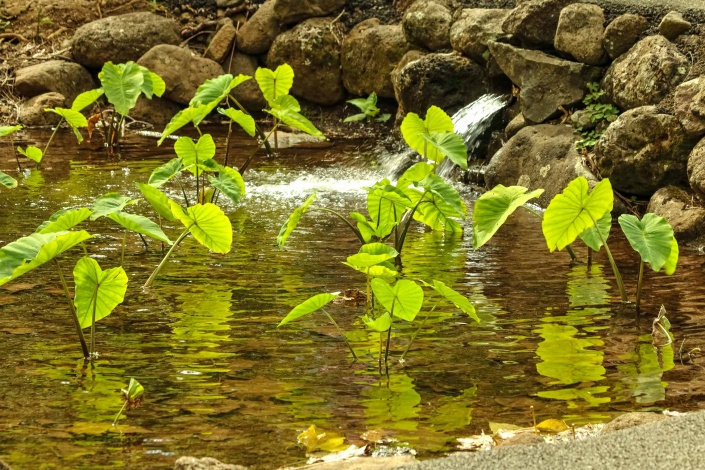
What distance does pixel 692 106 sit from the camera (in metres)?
5.80

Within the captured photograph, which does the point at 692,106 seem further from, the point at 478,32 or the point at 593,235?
the point at 478,32

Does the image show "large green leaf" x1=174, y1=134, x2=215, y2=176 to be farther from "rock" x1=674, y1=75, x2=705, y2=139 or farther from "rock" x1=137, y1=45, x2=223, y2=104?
"rock" x1=137, y1=45, x2=223, y2=104

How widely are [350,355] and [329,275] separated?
3.85 feet

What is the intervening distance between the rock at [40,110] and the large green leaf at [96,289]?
6.67 metres

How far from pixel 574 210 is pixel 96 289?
6.36ft

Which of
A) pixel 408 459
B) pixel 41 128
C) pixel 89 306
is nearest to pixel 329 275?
pixel 89 306

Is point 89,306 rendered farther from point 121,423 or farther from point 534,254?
point 534,254

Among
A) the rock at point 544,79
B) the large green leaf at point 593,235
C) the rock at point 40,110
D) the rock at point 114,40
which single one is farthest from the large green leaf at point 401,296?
the rock at point 114,40

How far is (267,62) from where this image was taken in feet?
34.5

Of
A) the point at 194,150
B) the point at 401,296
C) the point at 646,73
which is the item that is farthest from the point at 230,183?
the point at 646,73

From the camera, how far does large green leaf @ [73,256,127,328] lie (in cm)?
359

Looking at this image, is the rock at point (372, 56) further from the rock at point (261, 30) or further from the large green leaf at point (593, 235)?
the large green leaf at point (593, 235)

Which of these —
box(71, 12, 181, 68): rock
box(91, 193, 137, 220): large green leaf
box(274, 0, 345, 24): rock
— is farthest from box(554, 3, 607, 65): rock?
box(71, 12, 181, 68): rock

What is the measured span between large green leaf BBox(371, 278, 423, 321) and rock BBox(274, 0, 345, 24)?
7195 millimetres
